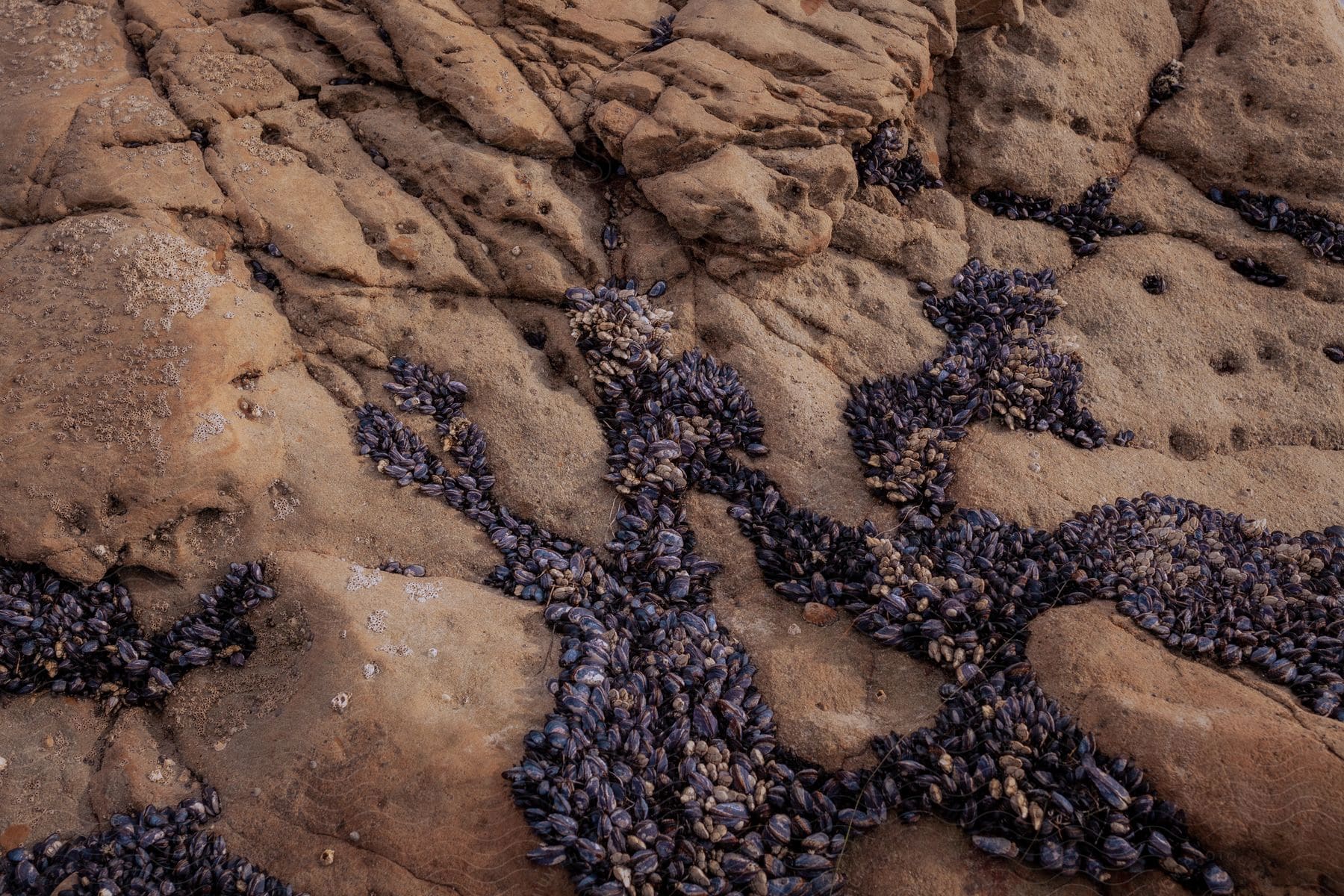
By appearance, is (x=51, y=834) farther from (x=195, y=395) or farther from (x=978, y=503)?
(x=978, y=503)

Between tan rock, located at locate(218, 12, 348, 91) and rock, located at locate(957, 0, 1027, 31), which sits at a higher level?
rock, located at locate(957, 0, 1027, 31)

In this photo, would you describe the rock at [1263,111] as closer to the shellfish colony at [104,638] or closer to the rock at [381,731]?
the rock at [381,731]

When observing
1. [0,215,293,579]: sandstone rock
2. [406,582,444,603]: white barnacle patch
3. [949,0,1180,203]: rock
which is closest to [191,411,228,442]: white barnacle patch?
[0,215,293,579]: sandstone rock

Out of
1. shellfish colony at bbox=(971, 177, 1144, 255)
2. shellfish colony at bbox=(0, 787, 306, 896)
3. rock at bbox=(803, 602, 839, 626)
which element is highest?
shellfish colony at bbox=(971, 177, 1144, 255)

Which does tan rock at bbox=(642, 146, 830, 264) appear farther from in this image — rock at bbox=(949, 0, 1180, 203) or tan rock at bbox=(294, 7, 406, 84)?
tan rock at bbox=(294, 7, 406, 84)

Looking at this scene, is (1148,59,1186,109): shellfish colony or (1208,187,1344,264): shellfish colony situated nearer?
(1208,187,1344,264): shellfish colony

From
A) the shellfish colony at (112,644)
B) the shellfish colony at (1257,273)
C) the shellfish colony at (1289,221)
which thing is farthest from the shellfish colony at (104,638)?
the shellfish colony at (1289,221)
